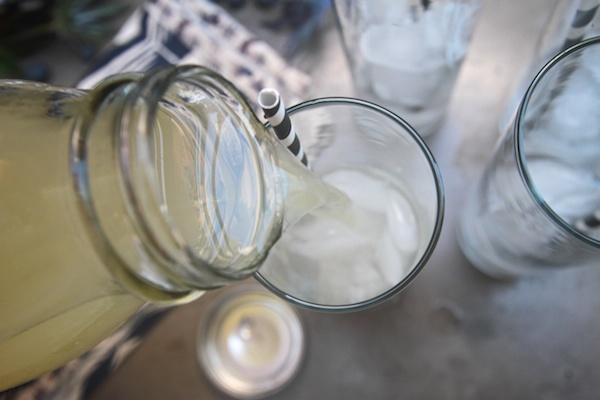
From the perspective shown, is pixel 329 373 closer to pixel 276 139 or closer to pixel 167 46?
pixel 276 139

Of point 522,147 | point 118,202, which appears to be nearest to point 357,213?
point 522,147

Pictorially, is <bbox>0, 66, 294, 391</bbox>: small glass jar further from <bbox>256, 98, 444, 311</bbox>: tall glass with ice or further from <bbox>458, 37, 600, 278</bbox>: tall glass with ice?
<bbox>458, 37, 600, 278</bbox>: tall glass with ice

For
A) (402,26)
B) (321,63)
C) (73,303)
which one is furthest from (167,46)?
(73,303)

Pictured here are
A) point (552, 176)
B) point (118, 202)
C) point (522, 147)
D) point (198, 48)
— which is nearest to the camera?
point (118, 202)

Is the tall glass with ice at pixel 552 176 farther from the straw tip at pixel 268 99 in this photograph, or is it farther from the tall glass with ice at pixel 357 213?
the straw tip at pixel 268 99

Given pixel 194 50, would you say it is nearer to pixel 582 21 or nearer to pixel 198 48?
pixel 198 48

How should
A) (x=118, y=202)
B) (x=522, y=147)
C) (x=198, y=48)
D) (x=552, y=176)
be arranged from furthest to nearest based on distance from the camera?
1. (x=198, y=48)
2. (x=552, y=176)
3. (x=522, y=147)
4. (x=118, y=202)

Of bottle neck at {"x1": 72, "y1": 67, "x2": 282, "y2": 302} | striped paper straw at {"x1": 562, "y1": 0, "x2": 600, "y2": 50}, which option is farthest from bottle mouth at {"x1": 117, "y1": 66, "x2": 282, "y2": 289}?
striped paper straw at {"x1": 562, "y1": 0, "x2": 600, "y2": 50}
